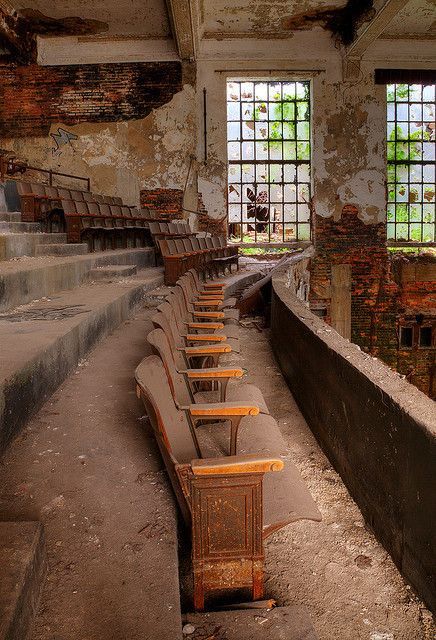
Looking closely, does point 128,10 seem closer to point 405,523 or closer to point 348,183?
point 348,183

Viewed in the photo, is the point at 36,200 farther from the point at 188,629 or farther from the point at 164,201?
the point at 188,629

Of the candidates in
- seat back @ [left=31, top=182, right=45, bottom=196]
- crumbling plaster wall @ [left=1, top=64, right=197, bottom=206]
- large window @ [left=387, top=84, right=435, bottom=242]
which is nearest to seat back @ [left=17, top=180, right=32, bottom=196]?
seat back @ [left=31, top=182, right=45, bottom=196]

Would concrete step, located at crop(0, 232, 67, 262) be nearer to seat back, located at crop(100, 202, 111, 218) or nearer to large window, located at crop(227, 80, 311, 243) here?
seat back, located at crop(100, 202, 111, 218)

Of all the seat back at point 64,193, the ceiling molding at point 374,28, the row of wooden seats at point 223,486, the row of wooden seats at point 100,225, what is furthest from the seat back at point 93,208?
the row of wooden seats at point 223,486

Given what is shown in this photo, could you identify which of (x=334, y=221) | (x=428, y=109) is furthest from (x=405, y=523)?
(x=428, y=109)

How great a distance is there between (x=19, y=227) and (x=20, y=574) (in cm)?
560

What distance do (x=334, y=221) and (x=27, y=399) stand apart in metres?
8.79

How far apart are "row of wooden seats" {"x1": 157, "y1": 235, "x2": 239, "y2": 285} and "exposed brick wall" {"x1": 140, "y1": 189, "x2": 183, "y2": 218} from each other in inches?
42.7

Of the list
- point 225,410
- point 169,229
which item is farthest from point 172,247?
point 225,410

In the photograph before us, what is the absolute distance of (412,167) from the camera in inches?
412

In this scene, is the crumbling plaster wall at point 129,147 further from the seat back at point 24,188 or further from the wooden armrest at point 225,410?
the wooden armrest at point 225,410

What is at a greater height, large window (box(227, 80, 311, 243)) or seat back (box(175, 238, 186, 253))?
large window (box(227, 80, 311, 243))

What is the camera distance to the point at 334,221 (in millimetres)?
10047

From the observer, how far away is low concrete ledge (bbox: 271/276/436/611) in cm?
158
